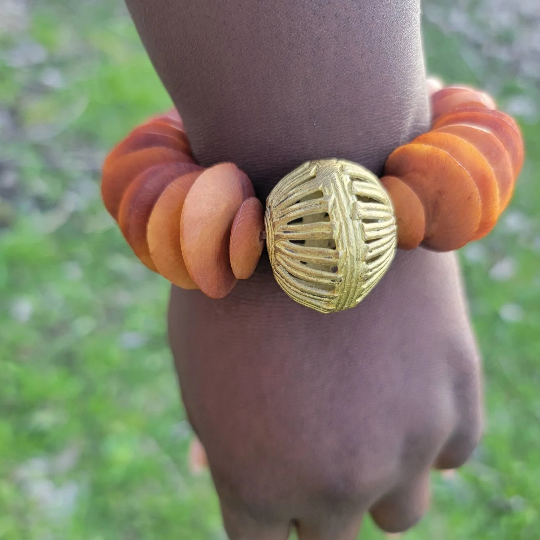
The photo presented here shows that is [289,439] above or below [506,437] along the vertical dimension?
above

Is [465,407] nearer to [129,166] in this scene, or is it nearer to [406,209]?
[406,209]

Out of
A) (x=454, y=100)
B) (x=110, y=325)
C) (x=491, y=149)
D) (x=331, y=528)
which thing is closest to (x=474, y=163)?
(x=491, y=149)

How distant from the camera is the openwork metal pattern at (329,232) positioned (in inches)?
16.4

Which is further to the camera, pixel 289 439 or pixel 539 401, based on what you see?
pixel 539 401

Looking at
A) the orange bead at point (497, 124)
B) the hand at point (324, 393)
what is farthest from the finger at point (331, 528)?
the orange bead at point (497, 124)

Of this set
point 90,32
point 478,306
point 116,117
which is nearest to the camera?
point 478,306

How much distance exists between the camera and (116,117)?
73.2 inches

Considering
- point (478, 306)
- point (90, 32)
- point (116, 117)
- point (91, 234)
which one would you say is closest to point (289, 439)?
point (478, 306)

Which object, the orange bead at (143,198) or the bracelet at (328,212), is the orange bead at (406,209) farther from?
the orange bead at (143,198)

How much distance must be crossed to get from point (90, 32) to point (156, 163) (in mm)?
1931

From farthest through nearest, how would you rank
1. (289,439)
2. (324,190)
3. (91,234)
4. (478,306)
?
(91,234), (478,306), (289,439), (324,190)

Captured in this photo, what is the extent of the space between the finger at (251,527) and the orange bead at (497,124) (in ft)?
1.40

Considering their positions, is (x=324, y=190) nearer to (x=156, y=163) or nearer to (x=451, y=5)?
(x=156, y=163)

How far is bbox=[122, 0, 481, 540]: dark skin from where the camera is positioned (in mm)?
436
